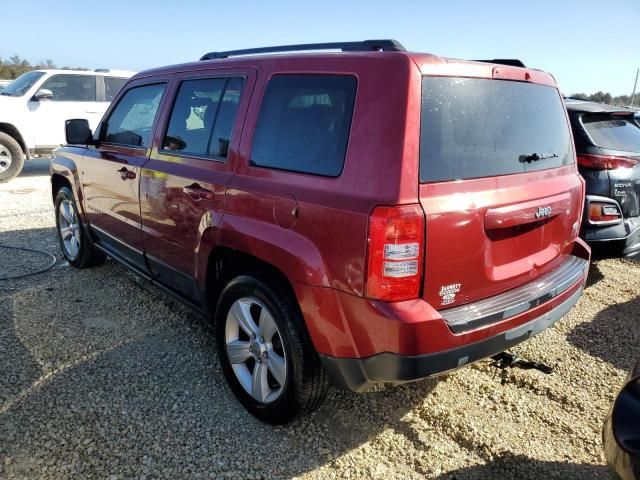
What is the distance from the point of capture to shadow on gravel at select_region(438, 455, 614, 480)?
233 cm

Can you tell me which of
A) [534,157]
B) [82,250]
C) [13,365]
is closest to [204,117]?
[534,157]

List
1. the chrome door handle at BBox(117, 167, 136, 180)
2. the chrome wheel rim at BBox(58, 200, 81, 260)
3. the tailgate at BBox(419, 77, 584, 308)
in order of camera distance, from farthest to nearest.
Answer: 1. the chrome wheel rim at BBox(58, 200, 81, 260)
2. the chrome door handle at BBox(117, 167, 136, 180)
3. the tailgate at BBox(419, 77, 584, 308)

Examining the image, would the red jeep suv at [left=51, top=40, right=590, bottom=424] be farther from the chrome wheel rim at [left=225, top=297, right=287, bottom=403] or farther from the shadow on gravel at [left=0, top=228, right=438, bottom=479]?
the shadow on gravel at [left=0, top=228, right=438, bottom=479]

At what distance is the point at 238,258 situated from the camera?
8.98 ft

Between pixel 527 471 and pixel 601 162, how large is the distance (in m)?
2.80

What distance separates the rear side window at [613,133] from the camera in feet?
14.0

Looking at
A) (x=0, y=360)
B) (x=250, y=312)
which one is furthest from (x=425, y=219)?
(x=0, y=360)

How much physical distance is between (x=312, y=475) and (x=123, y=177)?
2.48m

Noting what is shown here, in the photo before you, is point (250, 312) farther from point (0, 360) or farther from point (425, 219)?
point (0, 360)

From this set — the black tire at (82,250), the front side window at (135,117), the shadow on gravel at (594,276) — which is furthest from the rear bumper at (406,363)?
the black tire at (82,250)

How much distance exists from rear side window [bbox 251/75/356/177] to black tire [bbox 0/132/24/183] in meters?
8.92

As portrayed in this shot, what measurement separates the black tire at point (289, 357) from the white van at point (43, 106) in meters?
8.88

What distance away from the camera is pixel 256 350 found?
105 inches

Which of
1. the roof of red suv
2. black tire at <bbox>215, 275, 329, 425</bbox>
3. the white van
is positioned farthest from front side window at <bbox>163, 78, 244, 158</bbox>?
the white van
